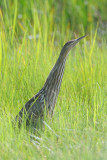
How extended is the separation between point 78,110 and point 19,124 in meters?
0.51

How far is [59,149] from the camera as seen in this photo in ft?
7.99

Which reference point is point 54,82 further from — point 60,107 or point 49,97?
point 60,107

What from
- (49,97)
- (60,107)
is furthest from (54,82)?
(60,107)

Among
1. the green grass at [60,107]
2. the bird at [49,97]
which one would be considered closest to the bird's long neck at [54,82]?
the bird at [49,97]

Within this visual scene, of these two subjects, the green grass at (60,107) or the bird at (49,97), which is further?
the bird at (49,97)

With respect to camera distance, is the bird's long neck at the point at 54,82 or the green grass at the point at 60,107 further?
the bird's long neck at the point at 54,82

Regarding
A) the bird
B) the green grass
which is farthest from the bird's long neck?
the green grass

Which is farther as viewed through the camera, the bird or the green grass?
the bird

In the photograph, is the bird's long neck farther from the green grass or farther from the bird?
the green grass

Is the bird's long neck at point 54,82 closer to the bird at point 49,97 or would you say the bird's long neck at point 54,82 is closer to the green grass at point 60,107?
the bird at point 49,97

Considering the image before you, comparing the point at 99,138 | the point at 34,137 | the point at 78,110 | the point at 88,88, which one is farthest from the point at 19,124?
the point at 88,88

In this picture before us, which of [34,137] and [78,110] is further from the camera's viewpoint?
[78,110]

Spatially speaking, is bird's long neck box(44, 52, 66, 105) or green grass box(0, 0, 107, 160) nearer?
green grass box(0, 0, 107, 160)

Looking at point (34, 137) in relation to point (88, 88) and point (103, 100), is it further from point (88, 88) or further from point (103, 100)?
point (88, 88)
